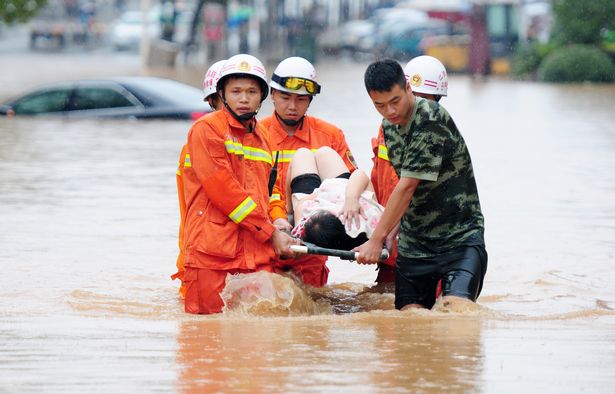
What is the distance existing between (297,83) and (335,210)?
1.00m

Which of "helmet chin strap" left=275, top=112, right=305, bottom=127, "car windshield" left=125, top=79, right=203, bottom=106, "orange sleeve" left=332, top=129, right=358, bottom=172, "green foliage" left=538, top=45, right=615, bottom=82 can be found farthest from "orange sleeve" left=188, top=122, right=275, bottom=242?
"green foliage" left=538, top=45, right=615, bottom=82

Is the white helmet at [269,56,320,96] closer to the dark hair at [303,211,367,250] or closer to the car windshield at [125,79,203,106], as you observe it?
the dark hair at [303,211,367,250]

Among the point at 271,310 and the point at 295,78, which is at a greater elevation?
the point at 295,78

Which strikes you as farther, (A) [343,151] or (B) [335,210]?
(A) [343,151]

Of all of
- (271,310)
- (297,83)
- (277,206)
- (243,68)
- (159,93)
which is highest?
(243,68)

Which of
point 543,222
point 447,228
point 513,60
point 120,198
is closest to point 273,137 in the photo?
point 447,228

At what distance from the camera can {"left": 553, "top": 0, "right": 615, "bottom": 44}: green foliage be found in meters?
42.8

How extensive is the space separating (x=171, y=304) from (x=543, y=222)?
5.24 metres

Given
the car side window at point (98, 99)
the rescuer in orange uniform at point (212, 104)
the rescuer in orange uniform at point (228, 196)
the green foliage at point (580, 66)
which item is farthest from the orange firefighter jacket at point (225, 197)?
the green foliage at point (580, 66)

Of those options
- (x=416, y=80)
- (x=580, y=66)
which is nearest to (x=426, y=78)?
(x=416, y=80)

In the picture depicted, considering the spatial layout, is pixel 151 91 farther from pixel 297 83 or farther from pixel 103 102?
pixel 297 83

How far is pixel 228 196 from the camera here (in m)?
8.03

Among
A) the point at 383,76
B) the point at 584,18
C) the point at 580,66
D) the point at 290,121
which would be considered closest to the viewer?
the point at 383,76

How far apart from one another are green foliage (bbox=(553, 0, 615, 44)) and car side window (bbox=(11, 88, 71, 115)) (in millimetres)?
23421
